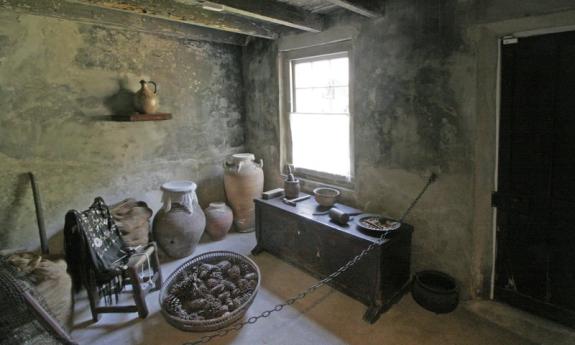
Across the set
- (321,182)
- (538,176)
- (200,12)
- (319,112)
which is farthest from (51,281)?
(538,176)

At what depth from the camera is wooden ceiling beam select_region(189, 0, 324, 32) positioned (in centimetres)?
240

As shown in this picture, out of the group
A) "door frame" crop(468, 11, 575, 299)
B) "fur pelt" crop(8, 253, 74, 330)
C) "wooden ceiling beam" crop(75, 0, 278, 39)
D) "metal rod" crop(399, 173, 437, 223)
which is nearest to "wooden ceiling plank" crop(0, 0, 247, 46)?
"wooden ceiling beam" crop(75, 0, 278, 39)

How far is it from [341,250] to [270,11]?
212cm

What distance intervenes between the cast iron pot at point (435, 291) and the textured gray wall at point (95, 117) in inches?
107

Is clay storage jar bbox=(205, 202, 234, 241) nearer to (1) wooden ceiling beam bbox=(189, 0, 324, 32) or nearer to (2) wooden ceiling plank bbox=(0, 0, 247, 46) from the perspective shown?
(2) wooden ceiling plank bbox=(0, 0, 247, 46)

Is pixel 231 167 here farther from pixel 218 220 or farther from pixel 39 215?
pixel 39 215

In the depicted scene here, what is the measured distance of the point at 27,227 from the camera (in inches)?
118

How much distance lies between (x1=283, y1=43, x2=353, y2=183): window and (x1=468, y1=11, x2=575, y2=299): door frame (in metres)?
1.21

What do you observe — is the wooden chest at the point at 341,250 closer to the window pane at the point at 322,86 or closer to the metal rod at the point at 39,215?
the window pane at the point at 322,86

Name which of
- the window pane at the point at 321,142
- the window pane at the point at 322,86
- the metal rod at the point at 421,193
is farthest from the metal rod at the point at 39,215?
the metal rod at the point at 421,193

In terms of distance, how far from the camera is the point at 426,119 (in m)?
2.65

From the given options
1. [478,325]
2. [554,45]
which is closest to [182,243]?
[478,325]

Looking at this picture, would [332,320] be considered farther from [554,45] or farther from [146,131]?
[146,131]

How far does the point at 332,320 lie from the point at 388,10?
2576 mm
